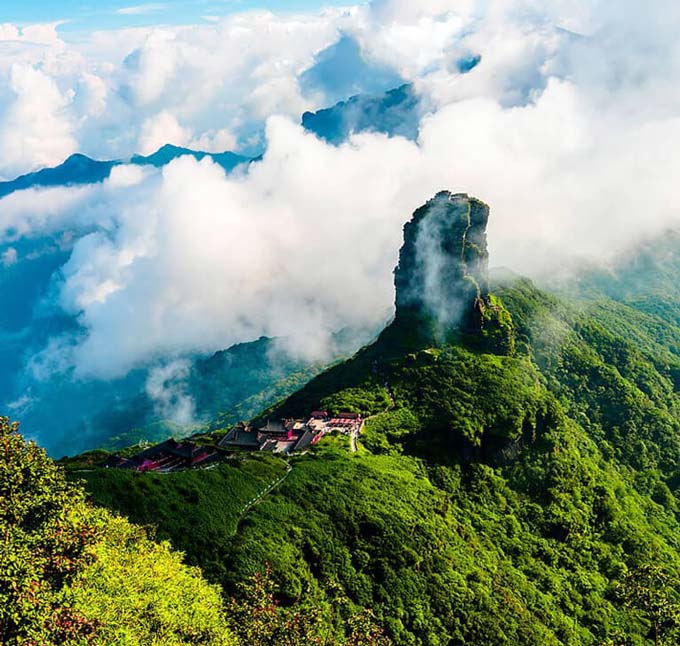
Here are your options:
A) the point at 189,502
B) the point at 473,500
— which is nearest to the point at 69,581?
the point at 189,502

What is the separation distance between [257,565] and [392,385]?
68.3 metres

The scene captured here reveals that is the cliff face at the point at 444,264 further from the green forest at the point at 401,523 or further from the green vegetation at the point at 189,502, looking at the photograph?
the green vegetation at the point at 189,502

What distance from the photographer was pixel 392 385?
4877 inches

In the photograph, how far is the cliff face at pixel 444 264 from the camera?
13888cm

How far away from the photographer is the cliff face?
456 ft

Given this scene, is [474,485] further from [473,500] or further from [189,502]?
[189,502]

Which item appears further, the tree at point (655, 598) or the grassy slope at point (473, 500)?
the tree at point (655, 598)

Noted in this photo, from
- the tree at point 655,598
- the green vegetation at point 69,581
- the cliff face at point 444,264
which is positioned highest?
the green vegetation at point 69,581

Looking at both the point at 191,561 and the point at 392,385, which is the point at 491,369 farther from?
the point at 191,561

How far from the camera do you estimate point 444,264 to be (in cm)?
14188

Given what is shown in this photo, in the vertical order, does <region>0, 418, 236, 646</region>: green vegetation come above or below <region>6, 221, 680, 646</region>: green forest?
above

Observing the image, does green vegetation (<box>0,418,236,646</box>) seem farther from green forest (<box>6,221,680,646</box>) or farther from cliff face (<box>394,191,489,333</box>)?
cliff face (<box>394,191,489,333</box>)

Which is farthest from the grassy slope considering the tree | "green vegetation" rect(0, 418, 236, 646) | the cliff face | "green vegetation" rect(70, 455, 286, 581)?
"green vegetation" rect(0, 418, 236, 646)

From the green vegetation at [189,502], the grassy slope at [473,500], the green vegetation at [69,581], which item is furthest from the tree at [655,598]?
the green vegetation at [69,581]
